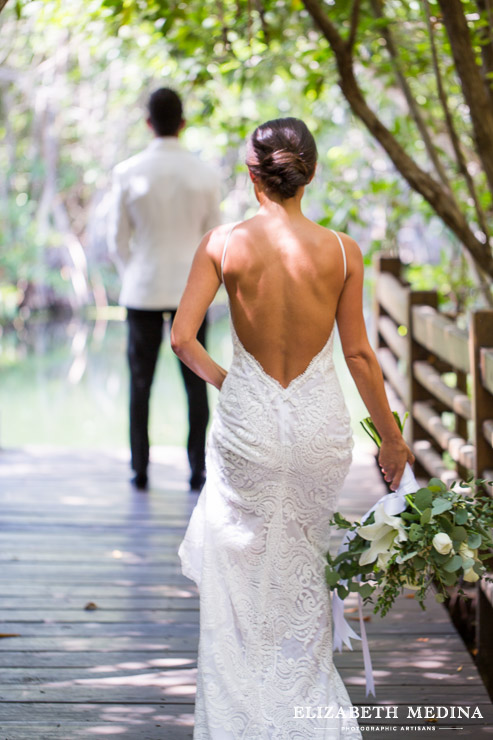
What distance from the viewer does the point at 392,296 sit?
5625 millimetres

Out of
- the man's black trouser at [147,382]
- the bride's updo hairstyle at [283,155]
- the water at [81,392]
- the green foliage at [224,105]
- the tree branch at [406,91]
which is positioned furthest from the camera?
the water at [81,392]

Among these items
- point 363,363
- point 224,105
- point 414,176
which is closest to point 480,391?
point 363,363

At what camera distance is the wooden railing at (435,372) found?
333cm

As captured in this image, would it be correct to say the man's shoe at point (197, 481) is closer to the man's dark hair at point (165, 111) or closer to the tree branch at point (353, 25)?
the man's dark hair at point (165, 111)

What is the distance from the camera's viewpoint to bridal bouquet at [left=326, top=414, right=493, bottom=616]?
2.25 m

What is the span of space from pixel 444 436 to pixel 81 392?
9.49m

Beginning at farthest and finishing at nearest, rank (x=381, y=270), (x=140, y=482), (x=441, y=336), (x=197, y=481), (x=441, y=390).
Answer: (x=381, y=270) < (x=140, y=482) < (x=197, y=481) < (x=441, y=390) < (x=441, y=336)

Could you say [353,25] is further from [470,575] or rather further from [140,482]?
[140,482]

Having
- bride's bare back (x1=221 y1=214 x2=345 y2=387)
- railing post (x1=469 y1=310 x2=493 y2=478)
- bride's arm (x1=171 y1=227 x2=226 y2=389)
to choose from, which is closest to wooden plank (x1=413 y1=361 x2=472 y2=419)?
railing post (x1=469 y1=310 x2=493 y2=478)

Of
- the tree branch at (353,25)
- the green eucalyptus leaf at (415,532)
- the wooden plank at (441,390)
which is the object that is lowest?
the wooden plank at (441,390)

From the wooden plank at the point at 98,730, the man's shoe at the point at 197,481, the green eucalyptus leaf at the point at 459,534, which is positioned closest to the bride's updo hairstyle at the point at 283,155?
the green eucalyptus leaf at the point at 459,534

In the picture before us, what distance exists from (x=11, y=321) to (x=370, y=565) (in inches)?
842

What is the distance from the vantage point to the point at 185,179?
4.78 meters

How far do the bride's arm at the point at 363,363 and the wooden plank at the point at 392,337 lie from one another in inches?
106
